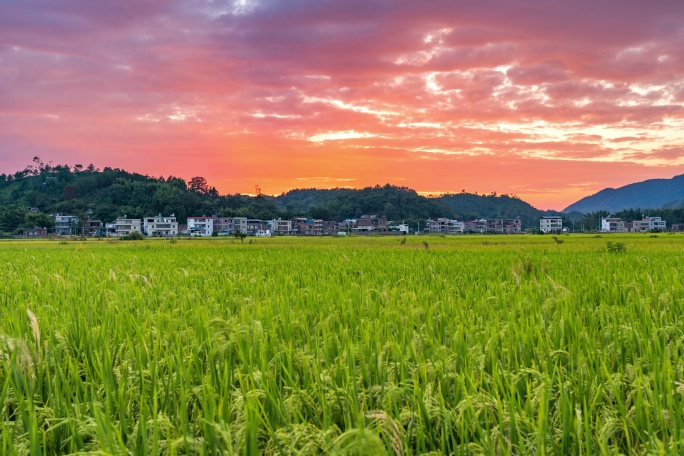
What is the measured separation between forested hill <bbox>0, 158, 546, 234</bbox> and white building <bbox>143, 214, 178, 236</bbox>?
6.75m

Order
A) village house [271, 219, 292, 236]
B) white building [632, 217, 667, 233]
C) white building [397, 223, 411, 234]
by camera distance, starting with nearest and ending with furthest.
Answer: village house [271, 219, 292, 236] → white building [397, 223, 411, 234] → white building [632, 217, 667, 233]

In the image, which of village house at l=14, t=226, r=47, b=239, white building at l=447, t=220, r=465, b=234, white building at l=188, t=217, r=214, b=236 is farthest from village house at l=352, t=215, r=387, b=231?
village house at l=14, t=226, r=47, b=239

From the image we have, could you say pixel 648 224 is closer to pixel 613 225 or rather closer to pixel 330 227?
pixel 613 225

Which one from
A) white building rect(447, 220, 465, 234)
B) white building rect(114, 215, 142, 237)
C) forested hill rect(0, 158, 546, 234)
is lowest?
white building rect(447, 220, 465, 234)

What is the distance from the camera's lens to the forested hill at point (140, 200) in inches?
4936

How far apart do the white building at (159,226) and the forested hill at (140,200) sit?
6749 millimetres

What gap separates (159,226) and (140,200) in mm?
15716

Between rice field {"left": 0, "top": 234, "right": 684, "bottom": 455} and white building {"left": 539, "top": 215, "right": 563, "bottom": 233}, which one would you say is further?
white building {"left": 539, "top": 215, "right": 563, "bottom": 233}

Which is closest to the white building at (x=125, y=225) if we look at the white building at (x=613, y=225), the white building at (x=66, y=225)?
the white building at (x=66, y=225)

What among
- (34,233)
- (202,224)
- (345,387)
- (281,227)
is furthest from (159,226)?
(345,387)

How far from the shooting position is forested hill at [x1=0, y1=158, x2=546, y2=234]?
125375 mm

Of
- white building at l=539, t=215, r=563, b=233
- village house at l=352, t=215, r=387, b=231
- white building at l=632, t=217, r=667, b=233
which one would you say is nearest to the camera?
village house at l=352, t=215, r=387, b=231

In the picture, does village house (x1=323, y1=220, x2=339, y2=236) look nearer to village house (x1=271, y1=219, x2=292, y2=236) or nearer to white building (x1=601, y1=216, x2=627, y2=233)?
village house (x1=271, y1=219, x2=292, y2=236)

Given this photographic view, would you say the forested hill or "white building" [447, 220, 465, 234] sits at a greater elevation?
the forested hill
